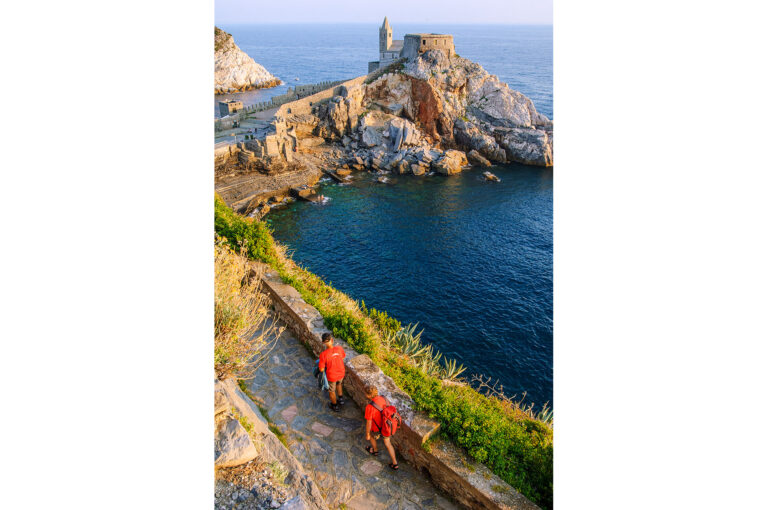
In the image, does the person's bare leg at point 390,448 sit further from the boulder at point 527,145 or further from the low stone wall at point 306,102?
the boulder at point 527,145

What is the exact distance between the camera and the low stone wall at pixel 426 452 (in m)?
5.56

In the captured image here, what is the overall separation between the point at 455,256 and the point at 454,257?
15 centimetres

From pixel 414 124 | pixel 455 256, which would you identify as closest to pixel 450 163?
pixel 414 124

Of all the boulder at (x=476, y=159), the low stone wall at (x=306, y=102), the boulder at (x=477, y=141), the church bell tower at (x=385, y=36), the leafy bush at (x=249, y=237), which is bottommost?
the leafy bush at (x=249, y=237)

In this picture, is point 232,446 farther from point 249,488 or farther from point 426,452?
point 426,452

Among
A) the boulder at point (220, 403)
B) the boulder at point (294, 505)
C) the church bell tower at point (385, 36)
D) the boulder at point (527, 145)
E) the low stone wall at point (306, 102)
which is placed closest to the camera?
the boulder at point (294, 505)

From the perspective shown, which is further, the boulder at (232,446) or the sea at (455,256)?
the sea at (455,256)

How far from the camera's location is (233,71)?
86.8m

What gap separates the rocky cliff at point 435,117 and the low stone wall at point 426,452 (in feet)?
125

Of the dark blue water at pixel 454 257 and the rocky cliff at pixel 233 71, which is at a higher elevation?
the rocky cliff at pixel 233 71

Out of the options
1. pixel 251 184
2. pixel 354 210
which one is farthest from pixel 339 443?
pixel 251 184

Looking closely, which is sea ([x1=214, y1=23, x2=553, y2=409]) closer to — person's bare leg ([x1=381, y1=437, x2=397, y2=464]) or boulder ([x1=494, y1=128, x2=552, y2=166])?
boulder ([x1=494, y1=128, x2=552, y2=166])

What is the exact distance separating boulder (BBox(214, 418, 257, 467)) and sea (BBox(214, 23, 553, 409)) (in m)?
12.1

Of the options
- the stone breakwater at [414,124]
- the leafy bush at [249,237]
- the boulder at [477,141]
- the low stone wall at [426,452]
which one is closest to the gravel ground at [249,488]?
the low stone wall at [426,452]
